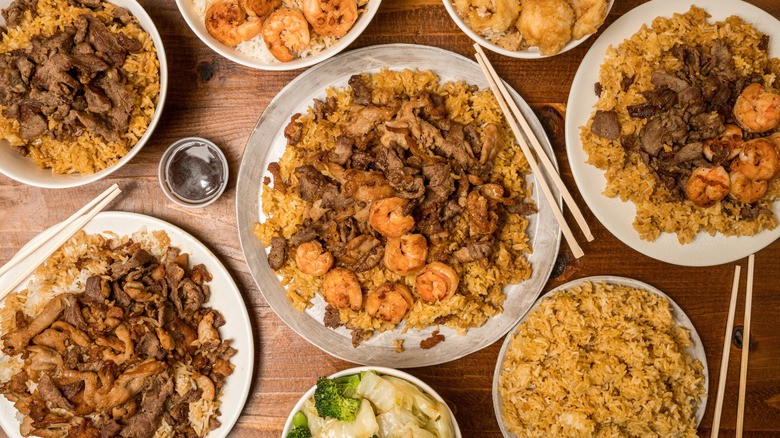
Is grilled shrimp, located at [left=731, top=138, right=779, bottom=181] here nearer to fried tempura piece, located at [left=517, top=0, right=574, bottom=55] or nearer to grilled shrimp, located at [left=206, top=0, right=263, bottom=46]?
fried tempura piece, located at [left=517, top=0, right=574, bottom=55]

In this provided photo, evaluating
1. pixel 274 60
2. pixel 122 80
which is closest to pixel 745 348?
pixel 274 60

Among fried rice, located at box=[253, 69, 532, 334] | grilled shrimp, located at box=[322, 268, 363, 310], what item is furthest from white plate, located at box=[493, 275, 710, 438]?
grilled shrimp, located at box=[322, 268, 363, 310]

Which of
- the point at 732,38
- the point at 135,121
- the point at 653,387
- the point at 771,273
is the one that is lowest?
the point at 653,387

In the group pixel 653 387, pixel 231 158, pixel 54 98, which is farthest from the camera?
pixel 231 158

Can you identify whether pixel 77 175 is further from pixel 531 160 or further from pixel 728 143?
pixel 728 143

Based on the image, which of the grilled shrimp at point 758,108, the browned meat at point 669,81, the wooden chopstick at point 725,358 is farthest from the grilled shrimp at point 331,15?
the wooden chopstick at point 725,358

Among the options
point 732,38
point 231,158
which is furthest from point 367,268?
point 732,38

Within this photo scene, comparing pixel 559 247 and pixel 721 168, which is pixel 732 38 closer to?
pixel 721 168
